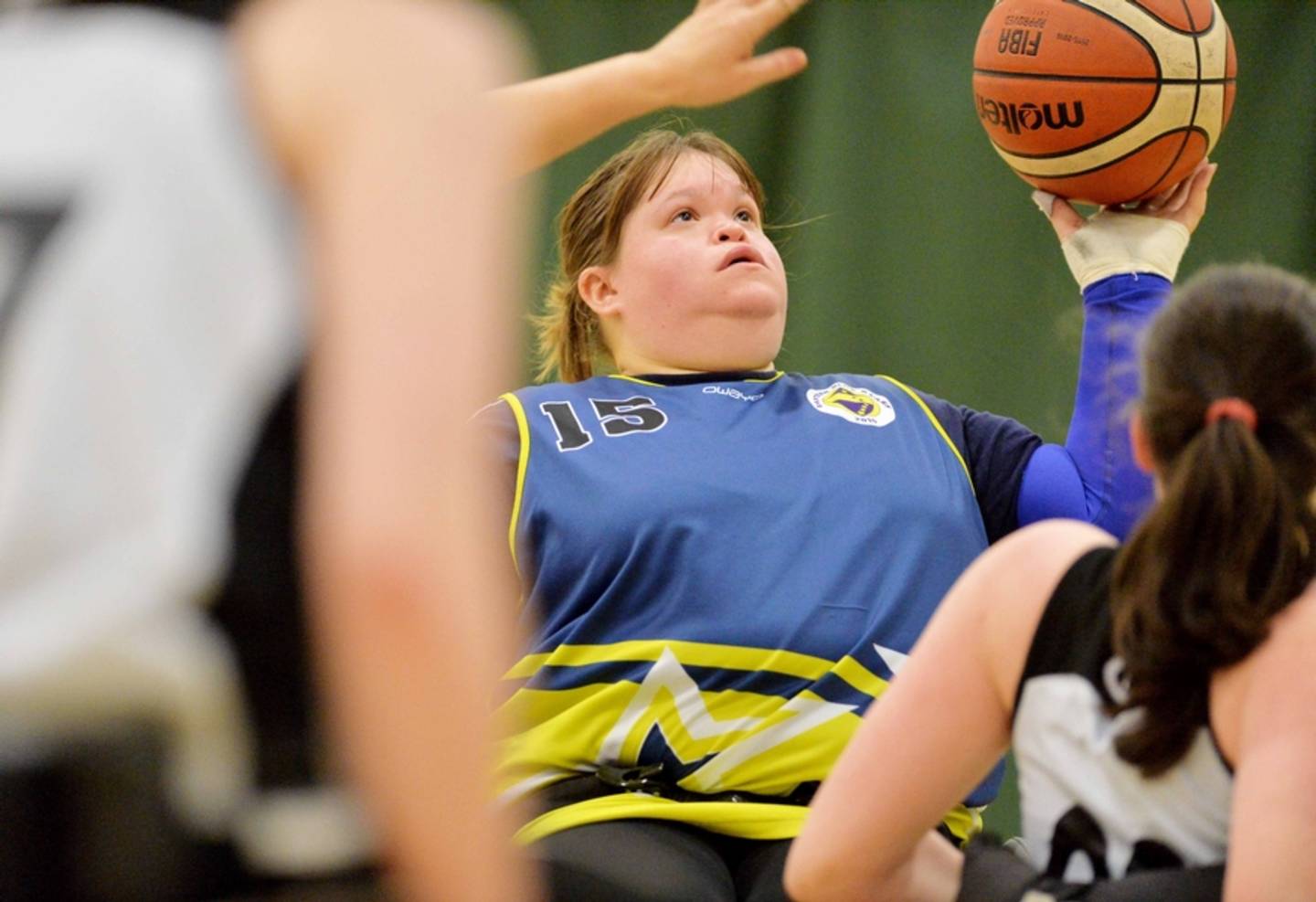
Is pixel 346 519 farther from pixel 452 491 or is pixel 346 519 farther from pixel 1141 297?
pixel 1141 297

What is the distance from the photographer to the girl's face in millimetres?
2549

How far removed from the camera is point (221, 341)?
742mm

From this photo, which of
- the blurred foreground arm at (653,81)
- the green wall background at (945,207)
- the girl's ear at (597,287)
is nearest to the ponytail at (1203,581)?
the blurred foreground arm at (653,81)

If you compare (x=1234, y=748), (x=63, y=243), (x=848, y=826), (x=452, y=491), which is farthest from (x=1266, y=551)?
(x=63, y=243)

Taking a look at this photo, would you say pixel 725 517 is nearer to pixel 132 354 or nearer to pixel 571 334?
pixel 571 334

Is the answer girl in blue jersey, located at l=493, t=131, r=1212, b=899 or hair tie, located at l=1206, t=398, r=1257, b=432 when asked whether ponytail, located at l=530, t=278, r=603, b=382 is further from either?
hair tie, located at l=1206, t=398, r=1257, b=432

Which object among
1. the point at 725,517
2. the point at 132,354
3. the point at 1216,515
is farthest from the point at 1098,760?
the point at 132,354

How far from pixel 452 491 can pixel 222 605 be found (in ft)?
0.43

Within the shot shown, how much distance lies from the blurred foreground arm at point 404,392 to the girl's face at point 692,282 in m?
1.80

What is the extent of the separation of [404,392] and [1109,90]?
6.73ft

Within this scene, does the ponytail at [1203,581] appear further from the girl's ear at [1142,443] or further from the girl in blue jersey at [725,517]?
the girl in blue jersey at [725,517]

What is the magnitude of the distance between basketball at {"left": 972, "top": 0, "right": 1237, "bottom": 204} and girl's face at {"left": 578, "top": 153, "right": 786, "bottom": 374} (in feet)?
1.47

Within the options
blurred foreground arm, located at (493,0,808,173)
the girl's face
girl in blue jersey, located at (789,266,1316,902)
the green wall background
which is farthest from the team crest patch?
the green wall background

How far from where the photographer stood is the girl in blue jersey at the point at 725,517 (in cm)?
216
